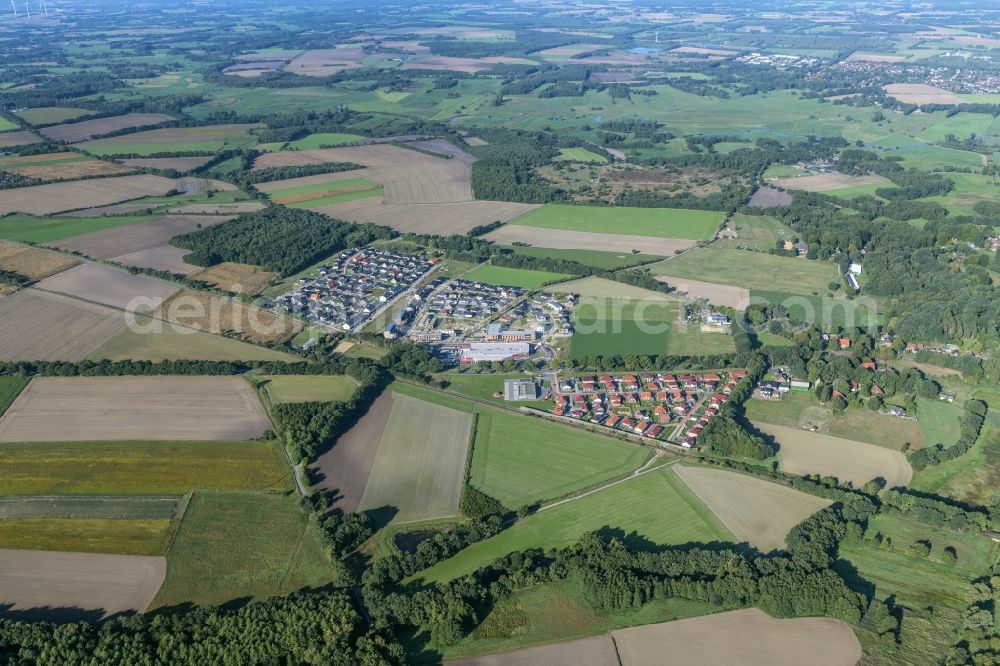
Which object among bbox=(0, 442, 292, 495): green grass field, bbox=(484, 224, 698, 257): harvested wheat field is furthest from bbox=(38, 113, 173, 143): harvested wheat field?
bbox=(0, 442, 292, 495): green grass field

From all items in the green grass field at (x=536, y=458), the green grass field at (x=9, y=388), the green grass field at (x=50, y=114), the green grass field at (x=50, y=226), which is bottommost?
the green grass field at (x=536, y=458)

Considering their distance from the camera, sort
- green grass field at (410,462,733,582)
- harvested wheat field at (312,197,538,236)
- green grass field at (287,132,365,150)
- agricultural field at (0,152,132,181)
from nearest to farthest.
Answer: green grass field at (410,462,733,582), harvested wheat field at (312,197,538,236), agricultural field at (0,152,132,181), green grass field at (287,132,365,150)

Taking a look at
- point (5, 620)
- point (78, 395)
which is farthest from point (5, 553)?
point (78, 395)

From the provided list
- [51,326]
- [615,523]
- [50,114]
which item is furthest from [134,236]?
[50,114]

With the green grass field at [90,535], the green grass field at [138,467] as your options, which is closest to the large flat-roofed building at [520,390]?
the green grass field at [138,467]

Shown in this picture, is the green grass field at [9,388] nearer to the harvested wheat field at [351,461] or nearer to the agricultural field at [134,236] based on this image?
the harvested wheat field at [351,461]

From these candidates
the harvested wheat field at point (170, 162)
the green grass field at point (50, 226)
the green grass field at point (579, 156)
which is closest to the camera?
the green grass field at point (50, 226)

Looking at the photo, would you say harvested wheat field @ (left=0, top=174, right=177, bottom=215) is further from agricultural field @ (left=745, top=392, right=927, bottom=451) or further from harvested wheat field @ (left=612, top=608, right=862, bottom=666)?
harvested wheat field @ (left=612, top=608, right=862, bottom=666)
